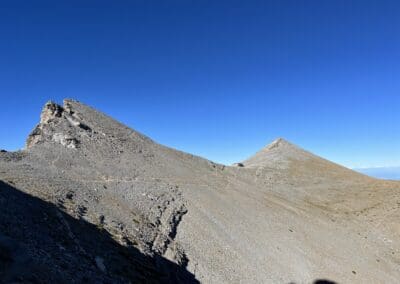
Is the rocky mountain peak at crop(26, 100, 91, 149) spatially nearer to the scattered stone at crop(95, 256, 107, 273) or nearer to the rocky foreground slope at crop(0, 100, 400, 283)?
the rocky foreground slope at crop(0, 100, 400, 283)

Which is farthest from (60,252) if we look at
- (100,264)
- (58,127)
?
(58,127)

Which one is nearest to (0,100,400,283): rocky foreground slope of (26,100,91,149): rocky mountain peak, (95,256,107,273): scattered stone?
(95,256,107,273): scattered stone

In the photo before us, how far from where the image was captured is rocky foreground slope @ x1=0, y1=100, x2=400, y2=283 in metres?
22.6

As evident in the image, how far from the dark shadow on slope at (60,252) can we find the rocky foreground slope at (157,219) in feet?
0.29

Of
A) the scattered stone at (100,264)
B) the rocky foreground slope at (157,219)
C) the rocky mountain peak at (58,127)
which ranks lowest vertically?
the scattered stone at (100,264)

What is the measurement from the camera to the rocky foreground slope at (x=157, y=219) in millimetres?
22625

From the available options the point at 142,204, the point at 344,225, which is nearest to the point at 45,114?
the point at 142,204

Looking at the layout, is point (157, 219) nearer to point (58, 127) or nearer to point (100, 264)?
point (100, 264)

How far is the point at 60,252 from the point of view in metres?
20.5

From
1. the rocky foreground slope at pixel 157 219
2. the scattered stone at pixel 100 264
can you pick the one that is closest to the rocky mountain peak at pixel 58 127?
the rocky foreground slope at pixel 157 219

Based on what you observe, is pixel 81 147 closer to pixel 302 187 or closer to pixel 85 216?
pixel 85 216

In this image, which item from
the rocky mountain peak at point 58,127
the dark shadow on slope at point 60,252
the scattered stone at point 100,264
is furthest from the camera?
the rocky mountain peak at point 58,127

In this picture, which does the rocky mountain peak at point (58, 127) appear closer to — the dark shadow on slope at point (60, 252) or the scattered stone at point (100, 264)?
the dark shadow on slope at point (60, 252)

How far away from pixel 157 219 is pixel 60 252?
1684 cm
